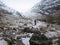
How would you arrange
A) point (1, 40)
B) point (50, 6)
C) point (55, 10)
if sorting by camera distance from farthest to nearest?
point (50, 6) < point (55, 10) < point (1, 40)

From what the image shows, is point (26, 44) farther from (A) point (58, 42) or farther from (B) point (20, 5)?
(B) point (20, 5)

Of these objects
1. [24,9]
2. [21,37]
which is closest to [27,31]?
[21,37]

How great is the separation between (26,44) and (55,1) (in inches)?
493

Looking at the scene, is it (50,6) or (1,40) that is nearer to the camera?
(1,40)

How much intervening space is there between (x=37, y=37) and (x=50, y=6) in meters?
12.2

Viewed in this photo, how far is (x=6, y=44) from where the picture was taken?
610cm

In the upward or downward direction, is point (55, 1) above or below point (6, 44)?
above

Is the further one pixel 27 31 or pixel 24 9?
pixel 24 9

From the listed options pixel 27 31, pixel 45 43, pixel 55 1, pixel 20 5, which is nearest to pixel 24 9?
pixel 20 5

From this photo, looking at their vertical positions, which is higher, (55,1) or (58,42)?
(55,1)

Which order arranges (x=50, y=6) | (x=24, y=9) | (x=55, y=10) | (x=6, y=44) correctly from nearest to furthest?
1. (x=6, y=44)
2. (x=55, y=10)
3. (x=50, y=6)
4. (x=24, y=9)

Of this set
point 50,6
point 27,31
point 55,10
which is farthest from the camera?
point 50,6

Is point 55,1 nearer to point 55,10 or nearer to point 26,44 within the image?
point 55,10

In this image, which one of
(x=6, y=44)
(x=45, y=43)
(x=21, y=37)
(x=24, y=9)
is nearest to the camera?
(x=45, y=43)
